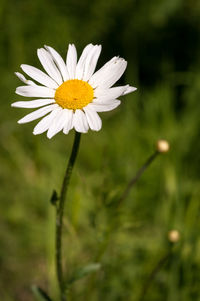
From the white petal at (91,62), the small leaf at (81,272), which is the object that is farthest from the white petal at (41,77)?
the small leaf at (81,272)

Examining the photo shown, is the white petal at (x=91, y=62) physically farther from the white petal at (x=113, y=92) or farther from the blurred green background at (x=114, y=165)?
the blurred green background at (x=114, y=165)

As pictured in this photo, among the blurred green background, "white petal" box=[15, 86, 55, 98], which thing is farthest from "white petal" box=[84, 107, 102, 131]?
the blurred green background

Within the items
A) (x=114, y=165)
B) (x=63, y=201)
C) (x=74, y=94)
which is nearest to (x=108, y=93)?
(x=74, y=94)

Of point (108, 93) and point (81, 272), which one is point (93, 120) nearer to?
point (108, 93)

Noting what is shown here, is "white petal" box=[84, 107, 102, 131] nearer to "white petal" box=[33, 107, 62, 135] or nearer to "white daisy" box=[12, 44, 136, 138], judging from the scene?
"white daisy" box=[12, 44, 136, 138]

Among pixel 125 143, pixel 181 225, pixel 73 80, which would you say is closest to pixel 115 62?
pixel 73 80

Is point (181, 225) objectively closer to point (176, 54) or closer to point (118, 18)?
point (176, 54)
